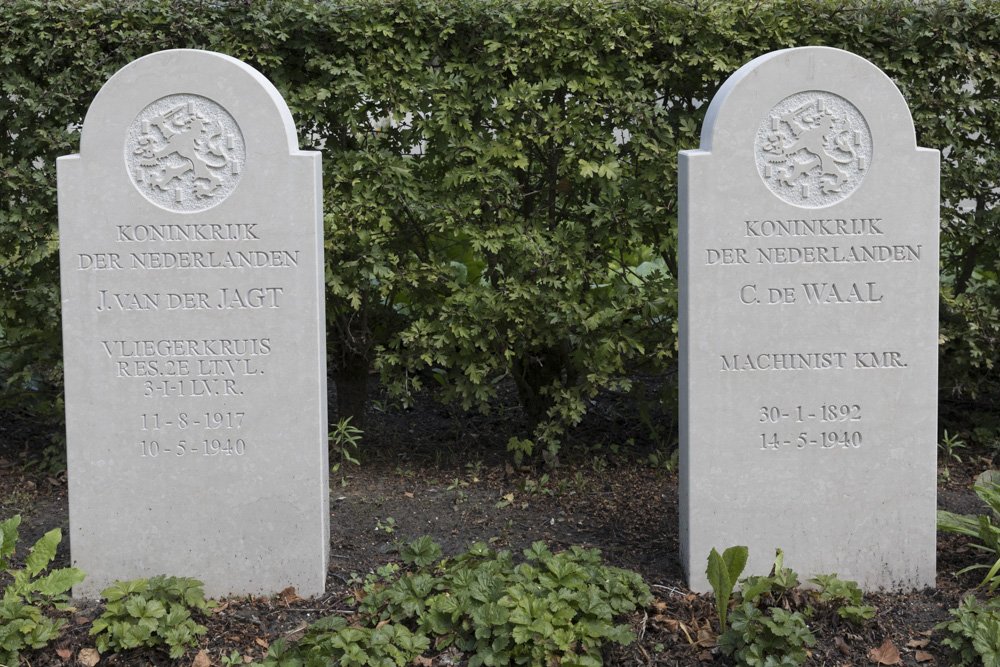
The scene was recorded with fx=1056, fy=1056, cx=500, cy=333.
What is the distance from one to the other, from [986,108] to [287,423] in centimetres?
391

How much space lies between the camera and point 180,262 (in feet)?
13.6

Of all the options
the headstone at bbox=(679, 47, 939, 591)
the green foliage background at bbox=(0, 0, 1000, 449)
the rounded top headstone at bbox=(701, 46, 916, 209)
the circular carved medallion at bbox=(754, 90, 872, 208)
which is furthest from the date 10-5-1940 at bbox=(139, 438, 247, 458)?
the circular carved medallion at bbox=(754, 90, 872, 208)

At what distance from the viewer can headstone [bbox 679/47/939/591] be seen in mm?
4113

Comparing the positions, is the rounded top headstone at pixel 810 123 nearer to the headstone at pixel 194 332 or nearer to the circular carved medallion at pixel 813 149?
the circular carved medallion at pixel 813 149

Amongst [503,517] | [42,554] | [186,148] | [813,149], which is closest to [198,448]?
[42,554]

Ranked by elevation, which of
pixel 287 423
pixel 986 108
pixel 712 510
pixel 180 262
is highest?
pixel 986 108

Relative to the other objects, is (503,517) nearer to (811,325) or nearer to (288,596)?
(288,596)

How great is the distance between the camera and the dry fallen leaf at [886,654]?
3.79 m

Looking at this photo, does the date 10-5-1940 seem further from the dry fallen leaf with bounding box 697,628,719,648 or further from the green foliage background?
the dry fallen leaf with bounding box 697,628,719,648

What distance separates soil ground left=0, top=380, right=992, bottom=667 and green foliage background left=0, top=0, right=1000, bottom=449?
0.42 metres

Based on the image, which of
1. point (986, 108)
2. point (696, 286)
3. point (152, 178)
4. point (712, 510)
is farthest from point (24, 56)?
point (986, 108)

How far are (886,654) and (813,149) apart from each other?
1.91m

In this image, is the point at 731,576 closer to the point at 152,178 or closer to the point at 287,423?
the point at 287,423

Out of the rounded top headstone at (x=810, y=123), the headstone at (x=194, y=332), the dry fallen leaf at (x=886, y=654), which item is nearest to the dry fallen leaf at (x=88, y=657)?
the headstone at (x=194, y=332)
